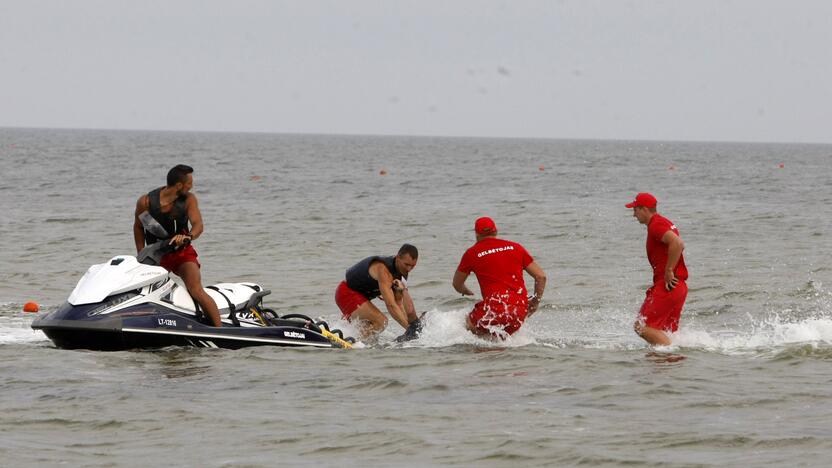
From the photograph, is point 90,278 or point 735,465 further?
point 90,278

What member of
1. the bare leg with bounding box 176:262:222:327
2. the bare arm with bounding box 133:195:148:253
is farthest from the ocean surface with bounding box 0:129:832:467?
the bare arm with bounding box 133:195:148:253

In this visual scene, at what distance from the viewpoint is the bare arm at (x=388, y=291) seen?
11.4 metres

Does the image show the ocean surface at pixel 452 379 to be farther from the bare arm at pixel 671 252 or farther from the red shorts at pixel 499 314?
the bare arm at pixel 671 252

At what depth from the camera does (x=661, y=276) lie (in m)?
10.7

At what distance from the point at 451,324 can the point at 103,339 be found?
3.33m

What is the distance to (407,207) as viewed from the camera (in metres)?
34.7

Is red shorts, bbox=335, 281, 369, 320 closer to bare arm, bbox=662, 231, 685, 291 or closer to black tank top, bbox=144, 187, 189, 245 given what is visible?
black tank top, bbox=144, 187, 189, 245

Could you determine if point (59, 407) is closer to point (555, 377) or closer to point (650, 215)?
point (555, 377)

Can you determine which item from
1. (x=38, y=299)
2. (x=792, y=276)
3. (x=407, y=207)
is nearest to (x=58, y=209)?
(x=407, y=207)

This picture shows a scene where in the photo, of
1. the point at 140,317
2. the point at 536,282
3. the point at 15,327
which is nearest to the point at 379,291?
the point at 536,282

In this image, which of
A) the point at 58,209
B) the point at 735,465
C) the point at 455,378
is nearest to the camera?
the point at 735,465

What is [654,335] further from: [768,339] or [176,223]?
[176,223]

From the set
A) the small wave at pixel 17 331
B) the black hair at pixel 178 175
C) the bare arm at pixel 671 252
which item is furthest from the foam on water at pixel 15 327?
the bare arm at pixel 671 252

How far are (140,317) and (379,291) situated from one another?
2.43 m
